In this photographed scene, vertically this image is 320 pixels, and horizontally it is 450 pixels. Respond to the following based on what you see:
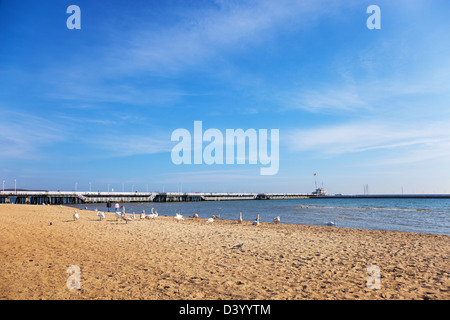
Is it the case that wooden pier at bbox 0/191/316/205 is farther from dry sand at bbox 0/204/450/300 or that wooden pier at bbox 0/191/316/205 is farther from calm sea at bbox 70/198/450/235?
dry sand at bbox 0/204/450/300

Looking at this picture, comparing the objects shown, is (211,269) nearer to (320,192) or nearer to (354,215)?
(354,215)

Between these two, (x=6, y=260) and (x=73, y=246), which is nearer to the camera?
(x=6, y=260)

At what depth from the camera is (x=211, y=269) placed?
323 inches

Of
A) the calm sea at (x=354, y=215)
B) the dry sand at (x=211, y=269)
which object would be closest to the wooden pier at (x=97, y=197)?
the calm sea at (x=354, y=215)

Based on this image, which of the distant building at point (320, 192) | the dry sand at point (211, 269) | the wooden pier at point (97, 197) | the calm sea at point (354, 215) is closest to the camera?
the dry sand at point (211, 269)

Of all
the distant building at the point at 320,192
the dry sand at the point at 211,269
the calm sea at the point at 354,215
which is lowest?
the distant building at the point at 320,192

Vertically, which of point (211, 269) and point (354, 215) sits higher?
point (211, 269)

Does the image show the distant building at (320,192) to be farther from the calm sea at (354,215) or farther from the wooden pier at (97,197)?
the calm sea at (354,215)

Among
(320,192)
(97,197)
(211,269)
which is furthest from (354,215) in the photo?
(320,192)

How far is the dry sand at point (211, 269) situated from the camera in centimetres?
626
